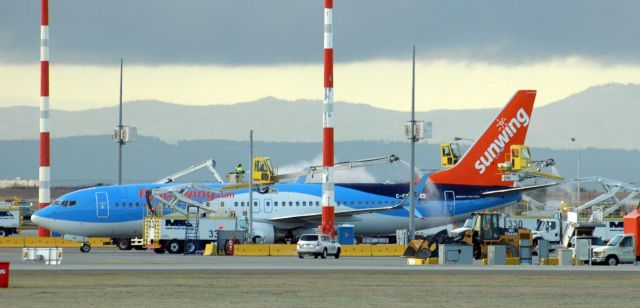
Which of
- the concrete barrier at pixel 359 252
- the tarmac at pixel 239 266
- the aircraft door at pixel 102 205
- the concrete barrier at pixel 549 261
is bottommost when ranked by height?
the tarmac at pixel 239 266

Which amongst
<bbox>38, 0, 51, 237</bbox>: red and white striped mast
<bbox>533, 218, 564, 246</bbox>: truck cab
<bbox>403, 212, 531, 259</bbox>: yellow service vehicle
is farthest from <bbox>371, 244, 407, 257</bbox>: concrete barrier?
<bbox>38, 0, 51, 237</bbox>: red and white striped mast

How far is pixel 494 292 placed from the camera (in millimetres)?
46562

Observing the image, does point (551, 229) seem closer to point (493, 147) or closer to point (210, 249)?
point (493, 147)

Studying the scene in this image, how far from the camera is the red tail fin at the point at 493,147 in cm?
9769

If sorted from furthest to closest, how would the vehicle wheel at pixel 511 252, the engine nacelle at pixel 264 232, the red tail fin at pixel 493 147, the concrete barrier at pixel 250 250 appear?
1. the red tail fin at pixel 493 147
2. the engine nacelle at pixel 264 232
3. the concrete barrier at pixel 250 250
4. the vehicle wheel at pixel 511 252

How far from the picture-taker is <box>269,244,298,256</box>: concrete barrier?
8044 cm

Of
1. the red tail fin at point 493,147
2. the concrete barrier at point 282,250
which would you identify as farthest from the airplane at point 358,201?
the concrete barrier at point 282,250

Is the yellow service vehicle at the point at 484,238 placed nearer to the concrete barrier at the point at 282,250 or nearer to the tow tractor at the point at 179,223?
the concrete barrier at the point at 282,250

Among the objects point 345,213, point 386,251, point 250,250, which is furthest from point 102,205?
point 386,251

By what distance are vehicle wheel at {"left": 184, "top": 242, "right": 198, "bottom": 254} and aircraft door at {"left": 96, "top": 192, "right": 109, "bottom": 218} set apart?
708 cm

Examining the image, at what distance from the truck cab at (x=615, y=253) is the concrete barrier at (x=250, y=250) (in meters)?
Result: 21.3

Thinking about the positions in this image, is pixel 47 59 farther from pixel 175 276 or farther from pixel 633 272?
pixel 633 272

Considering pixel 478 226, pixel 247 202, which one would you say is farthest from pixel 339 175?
pixel 478 226

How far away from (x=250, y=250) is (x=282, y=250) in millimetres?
2124
